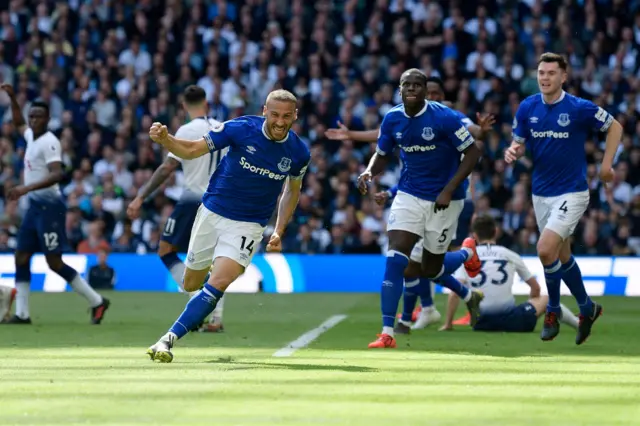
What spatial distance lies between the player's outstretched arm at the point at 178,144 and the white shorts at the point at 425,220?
2866 mm

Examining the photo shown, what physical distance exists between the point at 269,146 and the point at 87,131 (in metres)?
16.0

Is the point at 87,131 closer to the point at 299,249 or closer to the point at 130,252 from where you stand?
the point at 130,252

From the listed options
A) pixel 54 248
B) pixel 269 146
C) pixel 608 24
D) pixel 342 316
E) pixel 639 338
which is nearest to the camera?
pixel 269 146

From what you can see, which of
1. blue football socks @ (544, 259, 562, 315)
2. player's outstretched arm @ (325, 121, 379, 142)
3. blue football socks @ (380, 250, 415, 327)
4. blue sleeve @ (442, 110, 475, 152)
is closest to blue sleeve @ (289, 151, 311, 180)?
blue football socks @ (380, 250, 415, 327)

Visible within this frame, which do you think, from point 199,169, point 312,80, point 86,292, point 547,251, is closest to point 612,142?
point 547,251

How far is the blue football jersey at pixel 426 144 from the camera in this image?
1247 cm

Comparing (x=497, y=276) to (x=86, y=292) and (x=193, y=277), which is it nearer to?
(x=193, y=277)

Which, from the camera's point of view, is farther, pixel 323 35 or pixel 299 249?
pixel 323 35

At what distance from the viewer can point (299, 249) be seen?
22.7 metres

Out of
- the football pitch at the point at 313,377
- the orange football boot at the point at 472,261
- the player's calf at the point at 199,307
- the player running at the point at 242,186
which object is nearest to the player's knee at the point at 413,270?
the orange football boot at the point at 472,261

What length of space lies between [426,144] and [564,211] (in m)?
1.39

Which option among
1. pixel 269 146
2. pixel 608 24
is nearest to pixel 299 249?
pixel 608 24

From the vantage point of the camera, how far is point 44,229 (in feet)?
48.9

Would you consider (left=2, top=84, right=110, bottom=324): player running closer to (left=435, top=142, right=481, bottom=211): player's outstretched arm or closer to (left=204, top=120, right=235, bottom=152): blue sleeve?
(left=435, top=142, right=481, bottom=211): player's outstretched arm
